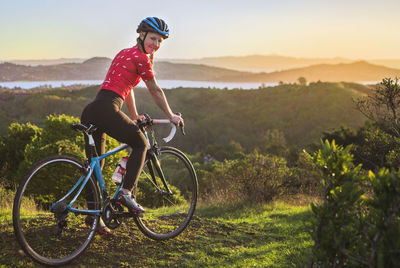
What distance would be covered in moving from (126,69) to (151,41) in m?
0.38

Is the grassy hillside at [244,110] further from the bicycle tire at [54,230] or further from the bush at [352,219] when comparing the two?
the bush at [352,219]

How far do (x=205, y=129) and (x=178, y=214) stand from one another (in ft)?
264

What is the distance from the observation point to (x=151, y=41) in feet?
12.8

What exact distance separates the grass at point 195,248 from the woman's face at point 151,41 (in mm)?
2075

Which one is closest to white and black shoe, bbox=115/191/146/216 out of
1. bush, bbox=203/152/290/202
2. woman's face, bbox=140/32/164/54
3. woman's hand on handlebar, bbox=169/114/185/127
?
woman's hand on handlebar, bbox=169/114/185/127

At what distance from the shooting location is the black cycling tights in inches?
148

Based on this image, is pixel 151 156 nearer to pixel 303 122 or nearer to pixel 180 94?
pixel 303 122

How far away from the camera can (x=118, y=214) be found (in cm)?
392

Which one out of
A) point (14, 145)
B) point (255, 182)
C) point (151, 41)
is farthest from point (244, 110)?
point (151, 41)

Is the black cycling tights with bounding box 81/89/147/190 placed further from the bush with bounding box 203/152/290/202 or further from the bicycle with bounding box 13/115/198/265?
the bush with bounding box 203/152/290/202

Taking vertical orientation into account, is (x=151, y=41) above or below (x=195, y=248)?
above

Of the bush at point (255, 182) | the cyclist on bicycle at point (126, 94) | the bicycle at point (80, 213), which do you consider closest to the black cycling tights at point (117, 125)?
the cyclist on bicycle at point (126, 94)

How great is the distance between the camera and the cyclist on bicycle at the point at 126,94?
3.76 m

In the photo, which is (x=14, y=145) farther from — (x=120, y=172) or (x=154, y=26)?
(x=154, y=26)
